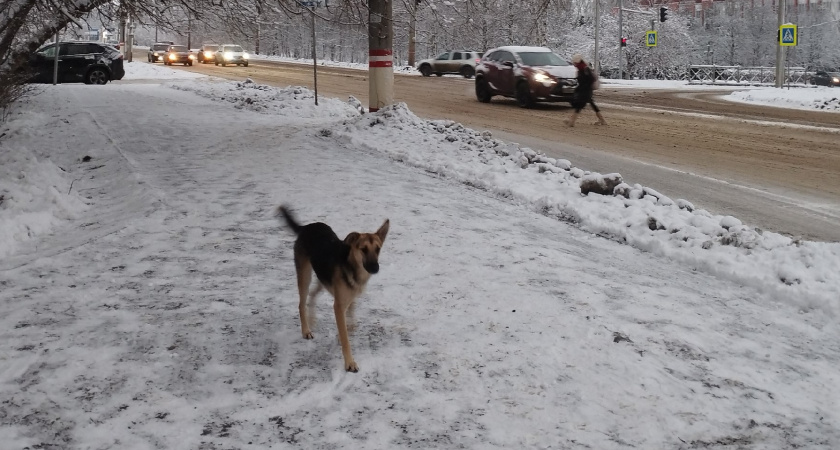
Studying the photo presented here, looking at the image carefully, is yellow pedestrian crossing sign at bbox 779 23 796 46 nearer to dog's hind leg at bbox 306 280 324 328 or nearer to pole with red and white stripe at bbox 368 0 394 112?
pole with red and white stripe at bbox 368 0 394 112

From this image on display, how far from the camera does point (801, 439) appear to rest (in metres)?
3.56

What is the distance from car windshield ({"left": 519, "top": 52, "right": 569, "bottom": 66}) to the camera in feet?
72.2

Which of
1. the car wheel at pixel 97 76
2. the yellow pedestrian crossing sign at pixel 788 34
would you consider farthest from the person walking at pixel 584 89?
the car wheel at pixel 97 76

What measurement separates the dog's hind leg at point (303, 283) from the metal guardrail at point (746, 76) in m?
46.0

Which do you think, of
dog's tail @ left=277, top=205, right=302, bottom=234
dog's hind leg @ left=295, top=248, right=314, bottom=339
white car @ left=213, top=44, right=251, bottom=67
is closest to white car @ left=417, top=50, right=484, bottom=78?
white car @ left=213, top=44, right=251, bottom=67

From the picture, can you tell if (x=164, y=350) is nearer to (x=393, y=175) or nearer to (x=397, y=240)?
(x=397, y=240)

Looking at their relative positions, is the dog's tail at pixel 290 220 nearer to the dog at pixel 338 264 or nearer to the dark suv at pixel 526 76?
the dog at pixel 338 264

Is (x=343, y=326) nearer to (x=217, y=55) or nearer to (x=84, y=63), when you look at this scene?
(x=84, y=63)

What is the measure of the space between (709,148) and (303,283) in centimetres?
1095

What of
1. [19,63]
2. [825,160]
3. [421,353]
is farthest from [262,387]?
[825,160]

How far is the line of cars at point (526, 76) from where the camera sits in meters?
21.0

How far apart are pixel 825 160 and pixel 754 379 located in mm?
9359

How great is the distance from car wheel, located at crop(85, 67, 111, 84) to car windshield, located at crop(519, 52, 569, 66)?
17.1m

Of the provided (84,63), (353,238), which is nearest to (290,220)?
(353,238)
